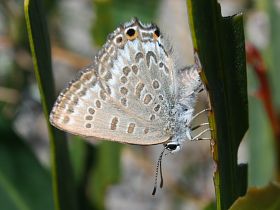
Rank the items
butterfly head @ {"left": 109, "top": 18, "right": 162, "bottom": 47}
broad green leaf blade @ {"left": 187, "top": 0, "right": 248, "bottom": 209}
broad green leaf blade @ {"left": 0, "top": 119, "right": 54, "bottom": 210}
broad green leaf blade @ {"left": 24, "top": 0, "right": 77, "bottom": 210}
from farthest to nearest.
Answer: broad green leaf blade @ {"left": 0, "top": 119, "right": 54, "bottom": 210} < butterfly head @ {"left": 109, "top": 18, "right": 162, "bottom": 47} < broad green leaf blade @ {"left": 24, "top": 0, "right": 77, "bottom": 210} < broad green leaf blade @ {"left": 187, "top": 0, "right": 248, "bottom": 209}

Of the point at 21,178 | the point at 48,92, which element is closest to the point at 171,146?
the point at 48,92

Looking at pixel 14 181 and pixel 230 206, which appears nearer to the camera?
pixel 230 206

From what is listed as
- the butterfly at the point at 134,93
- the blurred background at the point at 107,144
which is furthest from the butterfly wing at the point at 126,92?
the blurred background at the point at 107,144

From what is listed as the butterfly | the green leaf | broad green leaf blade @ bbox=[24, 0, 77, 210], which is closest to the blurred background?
the butterfly

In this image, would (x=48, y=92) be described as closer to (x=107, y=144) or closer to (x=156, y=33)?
(x=156, y=33)

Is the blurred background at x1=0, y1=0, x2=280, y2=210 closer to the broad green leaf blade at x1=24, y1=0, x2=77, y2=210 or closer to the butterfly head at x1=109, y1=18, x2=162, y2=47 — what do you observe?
the butterfly head at x1=109, y1=18, x2=162, y2=47

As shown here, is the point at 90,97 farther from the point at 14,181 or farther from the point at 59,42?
the point at 59,42

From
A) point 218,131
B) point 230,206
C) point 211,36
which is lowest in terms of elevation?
point 230,206

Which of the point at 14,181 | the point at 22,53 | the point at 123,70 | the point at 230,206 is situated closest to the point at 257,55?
the point at 123,70
